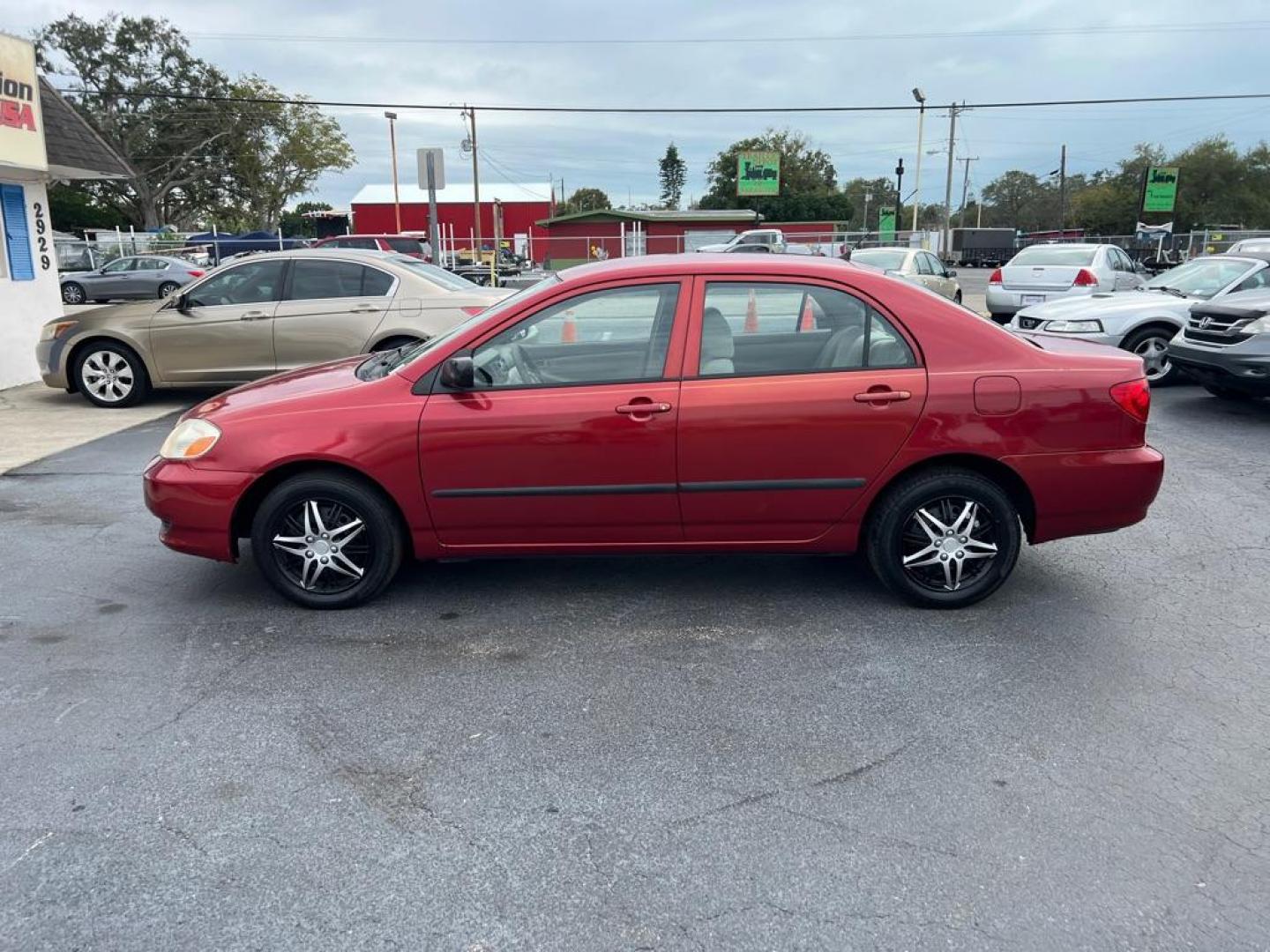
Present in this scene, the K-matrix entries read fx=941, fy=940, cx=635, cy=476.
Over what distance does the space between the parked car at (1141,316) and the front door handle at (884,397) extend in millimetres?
6481

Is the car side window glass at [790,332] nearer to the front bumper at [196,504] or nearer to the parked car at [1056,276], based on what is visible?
the front bumper at [196,504]

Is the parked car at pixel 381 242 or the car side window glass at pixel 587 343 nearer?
the car side window glass at pixel 587 343

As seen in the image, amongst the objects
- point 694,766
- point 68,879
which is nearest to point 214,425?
point 68,879

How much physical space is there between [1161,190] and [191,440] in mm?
49055

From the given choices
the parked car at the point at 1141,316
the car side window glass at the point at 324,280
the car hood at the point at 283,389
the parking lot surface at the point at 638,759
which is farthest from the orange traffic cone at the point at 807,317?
Answer: the parked car at the point at 1141,316

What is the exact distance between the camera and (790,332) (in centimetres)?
434

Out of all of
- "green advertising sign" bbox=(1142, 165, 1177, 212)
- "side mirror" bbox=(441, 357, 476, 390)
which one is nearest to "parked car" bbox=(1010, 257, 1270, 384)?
"side mirror" bbox=(441, 357, 476, 390)

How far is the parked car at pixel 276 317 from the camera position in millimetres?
9281

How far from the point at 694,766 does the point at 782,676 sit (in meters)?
0.78

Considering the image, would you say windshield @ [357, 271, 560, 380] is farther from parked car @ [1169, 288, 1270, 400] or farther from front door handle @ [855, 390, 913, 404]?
parked car @ [1169, 288, 1270, 400]

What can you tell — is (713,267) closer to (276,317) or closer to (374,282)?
(374,282)

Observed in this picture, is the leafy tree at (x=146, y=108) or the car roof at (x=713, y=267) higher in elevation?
the leafy tree at (x=146, y=108)

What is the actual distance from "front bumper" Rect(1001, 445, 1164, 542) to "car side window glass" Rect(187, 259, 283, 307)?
7.66 meters

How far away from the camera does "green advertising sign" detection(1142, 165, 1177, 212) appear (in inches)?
1699
